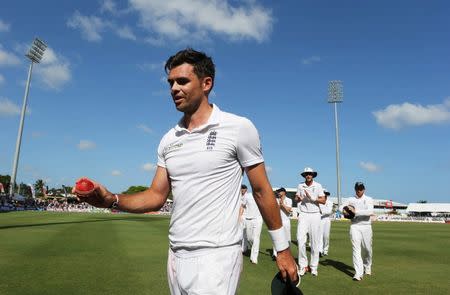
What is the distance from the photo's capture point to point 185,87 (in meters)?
3.05

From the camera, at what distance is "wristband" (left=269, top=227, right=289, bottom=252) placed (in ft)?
9.58

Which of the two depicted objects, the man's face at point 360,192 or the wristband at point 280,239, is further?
the man's face at point 360,192

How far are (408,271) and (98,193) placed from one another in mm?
11136

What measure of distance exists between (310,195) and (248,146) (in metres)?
8.86

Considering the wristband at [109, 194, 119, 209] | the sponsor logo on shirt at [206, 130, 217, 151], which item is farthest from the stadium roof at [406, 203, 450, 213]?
the wristband at [109, 194, 119, 209]

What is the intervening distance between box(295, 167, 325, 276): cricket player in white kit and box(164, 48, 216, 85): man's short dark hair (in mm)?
8662

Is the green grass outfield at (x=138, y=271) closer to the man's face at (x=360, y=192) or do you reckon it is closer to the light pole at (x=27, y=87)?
the man's face at (x=360, y=192)

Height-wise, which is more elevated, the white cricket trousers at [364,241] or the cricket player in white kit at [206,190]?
the cricket player in white kit at [206,190]

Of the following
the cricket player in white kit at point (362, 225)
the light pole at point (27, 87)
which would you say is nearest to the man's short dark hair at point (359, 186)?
the cricket player in white kit at point (362, 225)

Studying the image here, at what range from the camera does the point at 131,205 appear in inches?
127

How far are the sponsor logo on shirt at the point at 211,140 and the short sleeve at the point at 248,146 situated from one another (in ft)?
0.57

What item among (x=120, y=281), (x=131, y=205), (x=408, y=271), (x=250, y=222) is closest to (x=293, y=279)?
(x=131, y=205)

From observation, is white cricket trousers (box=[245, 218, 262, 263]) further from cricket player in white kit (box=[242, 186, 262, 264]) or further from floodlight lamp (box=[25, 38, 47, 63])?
floodlight lamp (box=[25, 38, 47, 63])

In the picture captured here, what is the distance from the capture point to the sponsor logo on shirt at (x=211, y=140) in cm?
293
